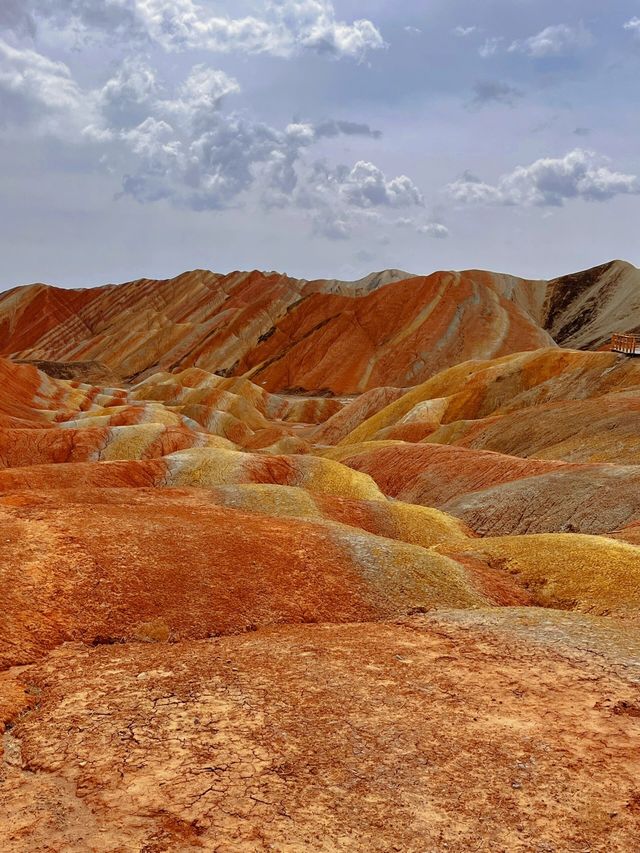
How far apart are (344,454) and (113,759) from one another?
57.3m

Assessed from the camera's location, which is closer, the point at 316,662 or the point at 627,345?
the point at 316,662

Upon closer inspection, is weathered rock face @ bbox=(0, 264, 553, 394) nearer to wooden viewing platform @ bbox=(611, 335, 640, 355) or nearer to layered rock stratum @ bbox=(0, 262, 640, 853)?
wooden viewing platform @ bbox=(611, 335, 640, 355)

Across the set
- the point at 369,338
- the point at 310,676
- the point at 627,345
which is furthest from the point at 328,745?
the point at 369,338

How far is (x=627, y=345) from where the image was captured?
252 feet

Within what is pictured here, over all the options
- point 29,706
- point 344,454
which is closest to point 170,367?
point 344,454

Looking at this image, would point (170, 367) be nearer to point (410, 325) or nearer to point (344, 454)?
point (410, 325)

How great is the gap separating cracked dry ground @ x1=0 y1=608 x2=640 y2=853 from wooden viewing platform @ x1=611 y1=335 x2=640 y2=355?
65.2 metres

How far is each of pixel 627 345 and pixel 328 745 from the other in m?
75.3

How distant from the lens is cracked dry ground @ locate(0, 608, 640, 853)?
32.8 ft

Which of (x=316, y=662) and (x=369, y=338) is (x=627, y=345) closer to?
(x=316, y=662)

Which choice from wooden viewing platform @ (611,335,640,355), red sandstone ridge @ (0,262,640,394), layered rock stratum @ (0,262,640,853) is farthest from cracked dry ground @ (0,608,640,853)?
red sandstone ridge @ (0,262,640,394)

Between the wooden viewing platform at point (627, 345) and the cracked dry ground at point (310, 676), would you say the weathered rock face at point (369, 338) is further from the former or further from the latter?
the cracked dry ground at point (310, 676)

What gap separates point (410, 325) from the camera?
521ft

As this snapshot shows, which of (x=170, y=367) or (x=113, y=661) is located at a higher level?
(x=170, y=367)
